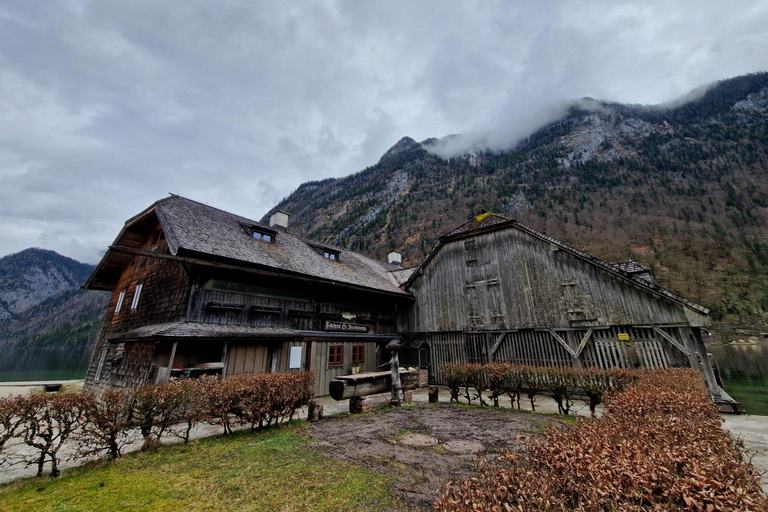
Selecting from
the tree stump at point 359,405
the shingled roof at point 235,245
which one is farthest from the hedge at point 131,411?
the shingled roof at point 235,245

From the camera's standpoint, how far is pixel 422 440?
7.18 metres

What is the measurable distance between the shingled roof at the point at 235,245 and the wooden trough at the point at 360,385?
6417mm

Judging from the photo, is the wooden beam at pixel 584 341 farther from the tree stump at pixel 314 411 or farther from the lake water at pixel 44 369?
the lake water at pixel 44 369

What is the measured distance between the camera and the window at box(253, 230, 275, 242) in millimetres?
18078

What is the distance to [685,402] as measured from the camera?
4.47 metres

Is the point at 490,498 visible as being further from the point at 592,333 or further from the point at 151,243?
the point at 151,243

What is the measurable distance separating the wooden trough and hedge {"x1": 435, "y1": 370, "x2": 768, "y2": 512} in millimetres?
8607

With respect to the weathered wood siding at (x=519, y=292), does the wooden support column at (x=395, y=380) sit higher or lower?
lower

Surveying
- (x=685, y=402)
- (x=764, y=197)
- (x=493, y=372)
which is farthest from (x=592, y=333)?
(x=764, y=197)

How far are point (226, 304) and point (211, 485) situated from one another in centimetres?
961

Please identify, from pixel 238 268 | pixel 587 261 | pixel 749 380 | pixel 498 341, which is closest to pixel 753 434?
pixel 587 261

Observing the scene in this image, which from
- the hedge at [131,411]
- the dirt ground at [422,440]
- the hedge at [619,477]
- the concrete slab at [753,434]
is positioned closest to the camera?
the hedge at [619,477]

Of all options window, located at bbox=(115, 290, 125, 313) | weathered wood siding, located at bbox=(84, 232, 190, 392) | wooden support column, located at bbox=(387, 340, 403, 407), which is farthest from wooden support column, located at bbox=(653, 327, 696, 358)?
window, located at bbox=(115, 290, 125, 313)

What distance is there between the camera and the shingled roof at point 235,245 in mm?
13241
